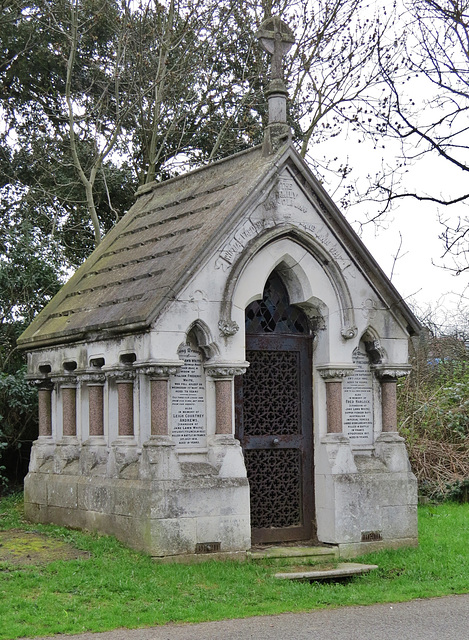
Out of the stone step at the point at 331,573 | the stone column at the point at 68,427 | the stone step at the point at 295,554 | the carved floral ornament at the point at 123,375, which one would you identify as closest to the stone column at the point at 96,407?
the carved floral ornament at the point at 123,375

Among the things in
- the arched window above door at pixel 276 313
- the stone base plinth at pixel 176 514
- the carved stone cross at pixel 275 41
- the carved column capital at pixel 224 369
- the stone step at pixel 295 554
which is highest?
the carved stone cross at pixel 275 41

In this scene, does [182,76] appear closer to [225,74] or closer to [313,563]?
[225,74]

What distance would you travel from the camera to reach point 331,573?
11.0 meters

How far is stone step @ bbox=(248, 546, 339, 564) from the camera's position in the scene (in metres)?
11.6

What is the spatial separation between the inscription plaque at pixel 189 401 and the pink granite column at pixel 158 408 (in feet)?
0.65

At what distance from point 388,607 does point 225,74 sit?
16408 millimetres

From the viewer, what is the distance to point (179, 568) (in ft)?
35.4

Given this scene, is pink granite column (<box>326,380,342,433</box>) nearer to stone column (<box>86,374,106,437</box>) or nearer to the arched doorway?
the arched doorway

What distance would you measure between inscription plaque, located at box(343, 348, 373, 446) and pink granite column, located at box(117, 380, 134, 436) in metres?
2.78

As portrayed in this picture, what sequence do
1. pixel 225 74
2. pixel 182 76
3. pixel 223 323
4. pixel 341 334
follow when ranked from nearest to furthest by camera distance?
pixel 223 323 < pixel 341 334 < pixel 182 76 < pixel 225 74

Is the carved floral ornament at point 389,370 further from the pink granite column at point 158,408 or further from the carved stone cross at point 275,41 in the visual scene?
the carved stone cross at point 275,41

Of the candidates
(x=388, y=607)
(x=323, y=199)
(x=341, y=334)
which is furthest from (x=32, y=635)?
(x=323, y=199)

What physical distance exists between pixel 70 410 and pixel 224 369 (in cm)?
305

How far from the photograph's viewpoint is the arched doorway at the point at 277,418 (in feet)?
41.0
